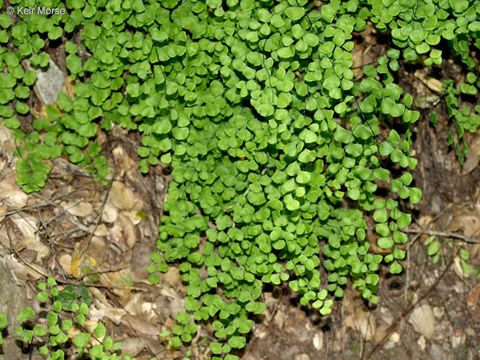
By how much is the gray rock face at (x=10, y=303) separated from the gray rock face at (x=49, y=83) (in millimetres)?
842

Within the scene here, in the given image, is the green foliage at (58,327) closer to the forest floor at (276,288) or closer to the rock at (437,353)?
the forest floor at (276,288)

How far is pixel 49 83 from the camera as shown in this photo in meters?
2.78

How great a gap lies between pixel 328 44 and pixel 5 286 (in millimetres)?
1689

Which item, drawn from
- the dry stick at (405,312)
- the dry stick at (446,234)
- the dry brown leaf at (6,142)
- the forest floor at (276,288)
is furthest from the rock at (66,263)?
the dry stick at (446,234)

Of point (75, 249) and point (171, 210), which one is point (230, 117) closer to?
point (171, 210)

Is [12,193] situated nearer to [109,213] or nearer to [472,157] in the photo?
[109,213]

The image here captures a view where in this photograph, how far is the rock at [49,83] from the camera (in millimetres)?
2754

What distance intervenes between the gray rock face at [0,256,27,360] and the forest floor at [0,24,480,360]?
47 millimetres

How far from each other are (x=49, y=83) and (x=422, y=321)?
2.43 m

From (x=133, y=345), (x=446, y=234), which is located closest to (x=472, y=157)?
(x=446, y=234)

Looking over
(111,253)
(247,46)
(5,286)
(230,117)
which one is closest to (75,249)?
(111,253)

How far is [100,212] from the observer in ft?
9.36

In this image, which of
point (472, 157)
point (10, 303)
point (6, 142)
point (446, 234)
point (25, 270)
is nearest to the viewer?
point (10, 303)

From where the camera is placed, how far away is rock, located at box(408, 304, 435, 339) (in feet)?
10.4
